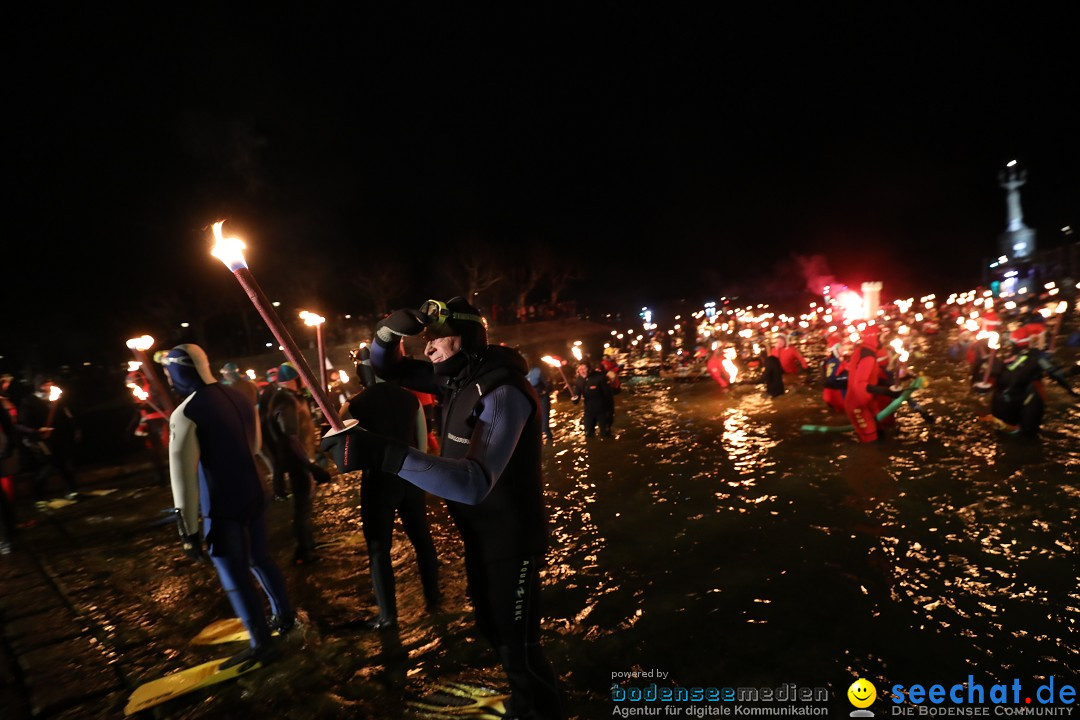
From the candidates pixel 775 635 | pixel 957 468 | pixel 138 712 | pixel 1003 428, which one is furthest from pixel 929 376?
pixel 138 712

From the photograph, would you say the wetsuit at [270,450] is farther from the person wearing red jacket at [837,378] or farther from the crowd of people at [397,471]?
the person wearing red jacket at [837,378]

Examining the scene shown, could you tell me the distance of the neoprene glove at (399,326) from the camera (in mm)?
2723

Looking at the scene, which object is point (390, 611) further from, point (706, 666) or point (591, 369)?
point (591, 369)

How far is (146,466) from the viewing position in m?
12.5

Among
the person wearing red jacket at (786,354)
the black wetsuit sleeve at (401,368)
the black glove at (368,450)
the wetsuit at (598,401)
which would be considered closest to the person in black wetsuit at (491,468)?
the black glove at (368,450)

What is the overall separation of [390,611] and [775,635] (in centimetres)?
289

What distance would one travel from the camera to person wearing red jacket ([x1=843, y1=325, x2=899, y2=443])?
8.41 meters

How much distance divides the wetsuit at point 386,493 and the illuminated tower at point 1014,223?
324 ft

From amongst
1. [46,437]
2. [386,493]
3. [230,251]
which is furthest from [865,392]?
[46,437]

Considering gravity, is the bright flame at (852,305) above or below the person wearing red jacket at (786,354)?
above

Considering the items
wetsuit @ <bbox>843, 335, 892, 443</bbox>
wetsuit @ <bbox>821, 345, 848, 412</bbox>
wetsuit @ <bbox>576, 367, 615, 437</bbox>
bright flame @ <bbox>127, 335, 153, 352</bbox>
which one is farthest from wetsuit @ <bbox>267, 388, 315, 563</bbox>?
wetsuit @ <bbox>821, 345, 848, 412</bbox>

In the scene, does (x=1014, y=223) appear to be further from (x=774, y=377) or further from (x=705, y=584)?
(x=705, y=584)

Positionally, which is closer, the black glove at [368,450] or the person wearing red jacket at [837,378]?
the black glove at [368,450]

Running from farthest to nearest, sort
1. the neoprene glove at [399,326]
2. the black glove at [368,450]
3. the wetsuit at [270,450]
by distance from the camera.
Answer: the wetsuit at [270,450] → the neoprene glove at [399,326] → the black glove at [368,450]
